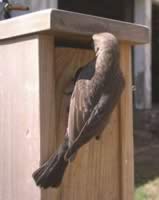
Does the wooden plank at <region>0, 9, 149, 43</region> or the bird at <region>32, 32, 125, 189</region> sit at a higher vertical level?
the wooden plank at <region>0, 9, 149, 43</region>

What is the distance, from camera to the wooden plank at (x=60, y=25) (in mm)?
1388

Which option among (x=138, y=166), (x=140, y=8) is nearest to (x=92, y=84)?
(x=138, y=166)

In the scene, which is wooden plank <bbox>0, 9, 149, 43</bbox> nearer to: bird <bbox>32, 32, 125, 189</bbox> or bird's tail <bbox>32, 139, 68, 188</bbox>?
bird <bbox>32, 32, 125, 189</bbox>

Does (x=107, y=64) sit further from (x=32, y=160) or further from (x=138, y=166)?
(x=138, y=166)

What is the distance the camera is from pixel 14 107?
60.9 inches

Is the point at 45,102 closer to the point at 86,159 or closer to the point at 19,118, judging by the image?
the point at 19,118

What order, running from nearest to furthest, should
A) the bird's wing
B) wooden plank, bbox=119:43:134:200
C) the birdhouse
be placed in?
the bird's wing → the birdhouse → wooden plank, bbox=119:43:134:200

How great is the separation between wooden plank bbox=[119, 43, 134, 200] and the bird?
0.42 meters

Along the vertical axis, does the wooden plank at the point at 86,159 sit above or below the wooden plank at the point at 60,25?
below

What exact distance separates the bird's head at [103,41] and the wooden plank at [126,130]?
353mm

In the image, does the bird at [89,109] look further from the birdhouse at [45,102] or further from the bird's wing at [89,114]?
the birdhouse at [45,102]

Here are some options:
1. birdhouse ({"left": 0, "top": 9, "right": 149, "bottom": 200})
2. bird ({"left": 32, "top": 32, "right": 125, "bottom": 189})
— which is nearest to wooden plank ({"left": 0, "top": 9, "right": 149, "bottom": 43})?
birdhouse ({"left": 0, "top": 9, "right": 149, "bottom": 200})

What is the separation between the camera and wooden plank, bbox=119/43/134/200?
5.75 feet

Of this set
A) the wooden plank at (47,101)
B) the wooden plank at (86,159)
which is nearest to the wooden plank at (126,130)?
the wooden plank at (86,159)
